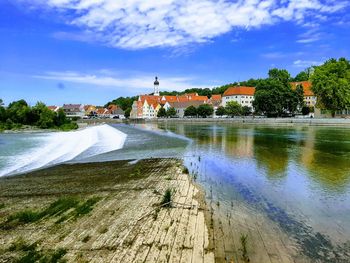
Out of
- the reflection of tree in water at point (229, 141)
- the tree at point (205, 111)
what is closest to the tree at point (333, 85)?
the reflection of tree in water at point (229, 141)

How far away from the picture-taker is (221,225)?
848 centimetres

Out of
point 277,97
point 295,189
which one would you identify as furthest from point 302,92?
point 295,189

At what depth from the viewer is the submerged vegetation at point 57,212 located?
29.0 ft

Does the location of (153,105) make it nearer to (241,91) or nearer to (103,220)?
(241,91)

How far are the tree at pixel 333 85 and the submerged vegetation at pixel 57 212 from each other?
246 ft

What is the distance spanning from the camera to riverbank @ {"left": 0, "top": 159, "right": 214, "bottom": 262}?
22.2 ft

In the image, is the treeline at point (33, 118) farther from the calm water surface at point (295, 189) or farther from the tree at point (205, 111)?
the calm water surface at point (295, 189)

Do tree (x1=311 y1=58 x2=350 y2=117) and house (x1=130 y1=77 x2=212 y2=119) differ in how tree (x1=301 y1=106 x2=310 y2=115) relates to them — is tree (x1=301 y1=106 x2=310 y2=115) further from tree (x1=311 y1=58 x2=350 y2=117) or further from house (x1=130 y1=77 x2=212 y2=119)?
house (x1=130 y1=77 x2=212 y2=119)

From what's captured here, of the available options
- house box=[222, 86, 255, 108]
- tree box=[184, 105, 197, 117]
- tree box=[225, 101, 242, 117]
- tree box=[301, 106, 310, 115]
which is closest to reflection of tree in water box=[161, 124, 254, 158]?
tree box=[301, 106, 310, 115]

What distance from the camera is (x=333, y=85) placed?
74562 mm

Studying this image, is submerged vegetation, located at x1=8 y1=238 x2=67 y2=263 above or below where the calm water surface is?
above

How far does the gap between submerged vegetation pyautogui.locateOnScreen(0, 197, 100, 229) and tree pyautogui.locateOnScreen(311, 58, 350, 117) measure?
7491cm

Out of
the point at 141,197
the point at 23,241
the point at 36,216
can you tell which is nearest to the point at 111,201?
the point at 141,197

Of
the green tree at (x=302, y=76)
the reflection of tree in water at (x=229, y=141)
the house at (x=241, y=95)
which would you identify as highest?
the green tree at (x=302, y=76)
